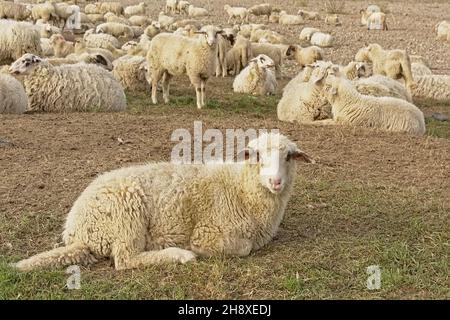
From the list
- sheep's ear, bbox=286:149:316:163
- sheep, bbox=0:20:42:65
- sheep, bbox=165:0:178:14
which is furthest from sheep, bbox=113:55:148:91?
sheep, bbox=165:0:178:14

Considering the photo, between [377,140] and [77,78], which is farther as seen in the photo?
[77,78]

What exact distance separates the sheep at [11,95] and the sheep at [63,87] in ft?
1.71

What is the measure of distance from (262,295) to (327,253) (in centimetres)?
98

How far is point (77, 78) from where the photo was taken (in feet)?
40.2

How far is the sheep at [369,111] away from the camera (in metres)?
10.8

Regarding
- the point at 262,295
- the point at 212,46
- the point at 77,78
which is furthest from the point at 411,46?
the point at 262,295

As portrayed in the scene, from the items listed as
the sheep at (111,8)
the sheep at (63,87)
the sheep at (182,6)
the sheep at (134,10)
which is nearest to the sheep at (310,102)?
the sheep at (63,87)

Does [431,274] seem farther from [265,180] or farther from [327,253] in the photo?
[265,180]

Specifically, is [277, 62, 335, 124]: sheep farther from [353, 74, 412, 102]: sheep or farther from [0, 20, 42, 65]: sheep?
[0, 20, 42, 65]: sheep

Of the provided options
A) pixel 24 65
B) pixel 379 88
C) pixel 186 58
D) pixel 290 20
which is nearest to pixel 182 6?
pixel 290 20

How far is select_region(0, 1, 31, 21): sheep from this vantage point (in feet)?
88.8

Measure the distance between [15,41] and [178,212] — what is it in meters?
12.0

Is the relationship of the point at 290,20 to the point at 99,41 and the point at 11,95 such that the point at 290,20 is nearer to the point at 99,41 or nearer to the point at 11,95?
the point at 99,41

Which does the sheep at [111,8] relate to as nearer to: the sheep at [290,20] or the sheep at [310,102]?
the sheep at [290,20]
